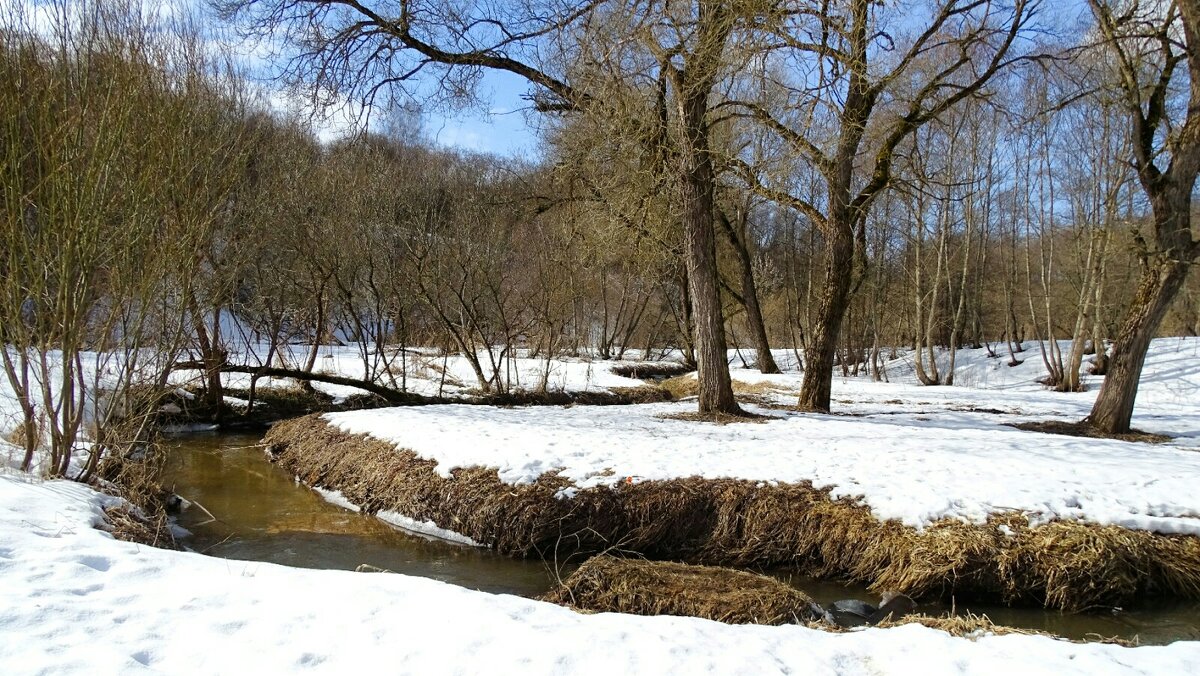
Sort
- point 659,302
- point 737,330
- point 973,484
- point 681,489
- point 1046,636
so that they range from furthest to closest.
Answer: point 737,330 → point 659,302 → point 681,489 → point 973,484 → point 1046,636

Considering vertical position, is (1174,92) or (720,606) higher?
(1174,92)

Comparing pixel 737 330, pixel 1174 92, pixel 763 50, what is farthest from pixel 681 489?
pixel 737 330

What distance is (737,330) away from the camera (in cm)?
4225

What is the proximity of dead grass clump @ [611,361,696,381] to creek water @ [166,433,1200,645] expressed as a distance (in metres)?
14.9

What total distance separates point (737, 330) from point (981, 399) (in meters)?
26.5

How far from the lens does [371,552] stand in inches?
269

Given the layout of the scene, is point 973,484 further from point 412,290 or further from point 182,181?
point 412,290

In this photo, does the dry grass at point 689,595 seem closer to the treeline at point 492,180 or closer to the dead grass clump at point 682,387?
the treeline at point 492,180

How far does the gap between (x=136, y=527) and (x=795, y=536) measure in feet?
19.1

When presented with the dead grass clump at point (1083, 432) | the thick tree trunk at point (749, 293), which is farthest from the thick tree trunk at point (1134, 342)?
the thick tree trunk at point (749, 293)

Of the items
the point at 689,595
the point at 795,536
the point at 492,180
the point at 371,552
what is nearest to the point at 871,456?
the point at 795,536

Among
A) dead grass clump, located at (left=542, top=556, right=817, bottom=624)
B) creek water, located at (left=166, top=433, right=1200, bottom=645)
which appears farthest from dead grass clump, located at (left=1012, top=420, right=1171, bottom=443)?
dead grass clump, located at (left=542, top=556, right=817, bottom=624)

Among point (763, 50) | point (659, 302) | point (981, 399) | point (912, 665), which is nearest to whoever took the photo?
point (912, 665)

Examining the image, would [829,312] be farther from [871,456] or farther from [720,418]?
[871,456]
